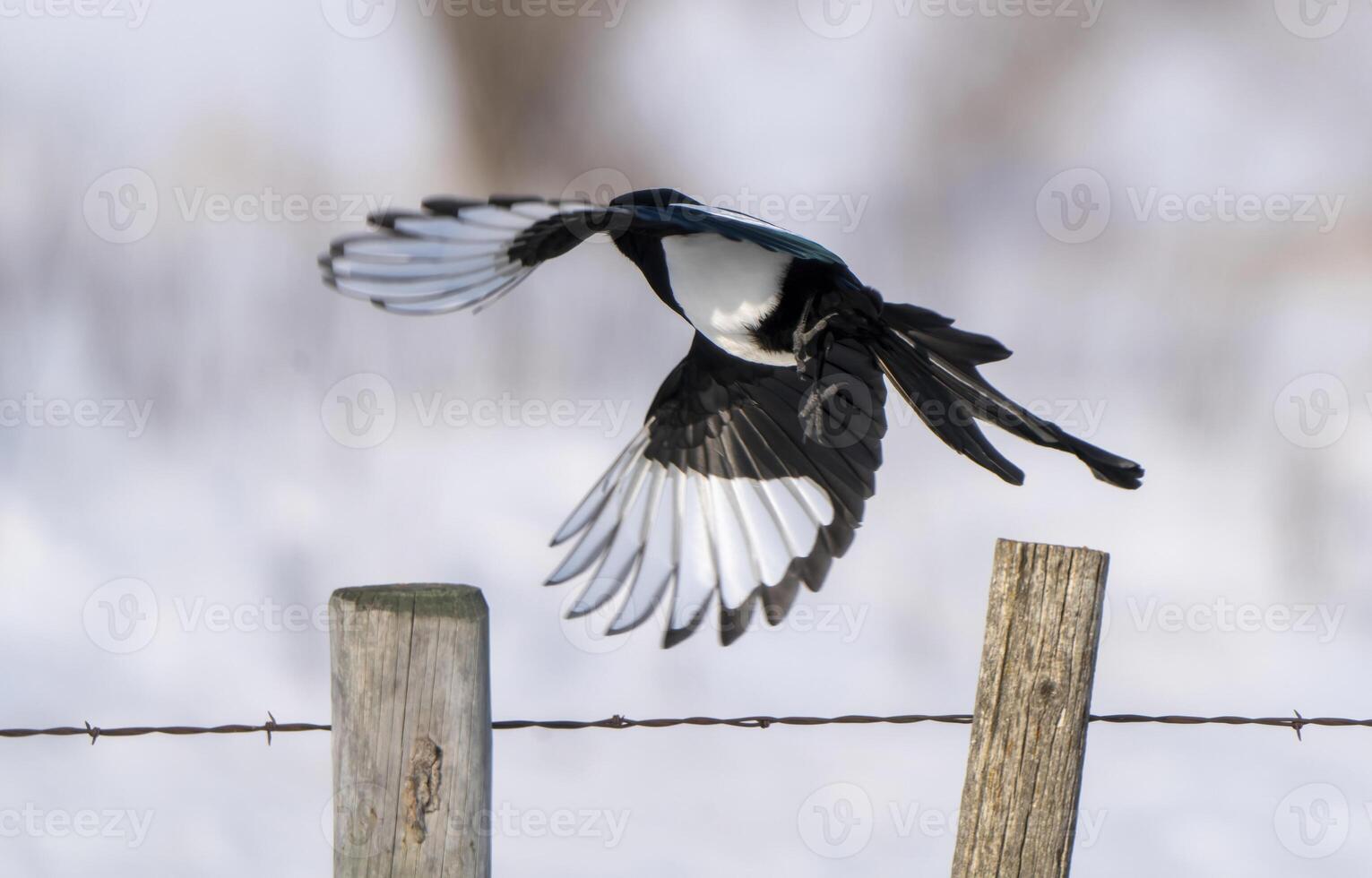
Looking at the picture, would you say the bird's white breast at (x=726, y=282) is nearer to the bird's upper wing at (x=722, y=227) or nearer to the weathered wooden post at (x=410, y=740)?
the bird's upper wing at (x=722, y=227)

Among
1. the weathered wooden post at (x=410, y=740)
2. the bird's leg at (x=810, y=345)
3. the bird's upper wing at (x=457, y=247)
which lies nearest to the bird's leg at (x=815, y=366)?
the bird's leg at (x=810, y=345)

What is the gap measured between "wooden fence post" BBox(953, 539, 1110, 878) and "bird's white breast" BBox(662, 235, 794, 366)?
94 centimetres

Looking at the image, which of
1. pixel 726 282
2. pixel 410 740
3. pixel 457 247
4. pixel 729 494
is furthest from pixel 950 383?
pixel 410 740

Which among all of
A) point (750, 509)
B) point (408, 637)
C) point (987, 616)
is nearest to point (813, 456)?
point (750, 509)

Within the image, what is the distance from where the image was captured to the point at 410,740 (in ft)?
3.50

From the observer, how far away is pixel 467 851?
1071 millimetres

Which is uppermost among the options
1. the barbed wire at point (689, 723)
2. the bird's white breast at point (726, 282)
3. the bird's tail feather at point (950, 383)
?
the bird's white breast at point (726, 282)

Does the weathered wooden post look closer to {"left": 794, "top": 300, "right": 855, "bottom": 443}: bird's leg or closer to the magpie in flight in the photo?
the magpie in flight

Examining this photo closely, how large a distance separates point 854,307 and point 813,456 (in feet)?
1.63

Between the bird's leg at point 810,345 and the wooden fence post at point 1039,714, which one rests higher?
the bird's leg at point 810,345

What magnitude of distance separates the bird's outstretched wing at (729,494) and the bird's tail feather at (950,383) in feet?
0.25

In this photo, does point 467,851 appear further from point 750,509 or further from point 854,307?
point 750,509

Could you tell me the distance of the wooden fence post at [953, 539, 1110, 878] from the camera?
1.14 m

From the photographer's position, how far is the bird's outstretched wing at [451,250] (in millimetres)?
1449
